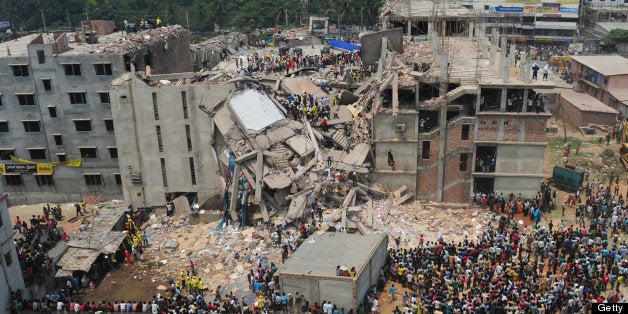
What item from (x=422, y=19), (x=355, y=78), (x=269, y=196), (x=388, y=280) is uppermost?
(x=422, y=19)

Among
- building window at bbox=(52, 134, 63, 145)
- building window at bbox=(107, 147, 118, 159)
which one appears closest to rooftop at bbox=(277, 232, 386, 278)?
building window at bbox=(107, 147, 118, 159)

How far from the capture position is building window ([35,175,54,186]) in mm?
44844

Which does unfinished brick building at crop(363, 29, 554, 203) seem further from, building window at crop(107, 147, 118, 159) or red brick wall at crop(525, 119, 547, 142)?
building window at crop(107, 147, 118, 159)

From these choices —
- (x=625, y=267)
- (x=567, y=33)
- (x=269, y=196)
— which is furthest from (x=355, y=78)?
(x=567, y=33)

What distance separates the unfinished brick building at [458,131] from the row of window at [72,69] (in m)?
18.8

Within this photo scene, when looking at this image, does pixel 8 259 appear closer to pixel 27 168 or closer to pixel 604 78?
pixel 27 168

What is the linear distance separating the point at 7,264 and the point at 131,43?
66.0ft

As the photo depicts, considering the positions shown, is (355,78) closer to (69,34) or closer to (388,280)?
(388,280)

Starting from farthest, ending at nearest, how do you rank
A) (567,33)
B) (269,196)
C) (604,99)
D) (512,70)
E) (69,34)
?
(567,33) < (604,99) < (69,34) < (512,70) < (269,196)

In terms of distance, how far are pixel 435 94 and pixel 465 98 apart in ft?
6.23

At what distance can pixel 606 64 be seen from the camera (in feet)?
202

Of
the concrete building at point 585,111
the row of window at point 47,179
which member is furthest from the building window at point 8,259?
the concrete building at point 585,111

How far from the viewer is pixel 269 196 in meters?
34.8

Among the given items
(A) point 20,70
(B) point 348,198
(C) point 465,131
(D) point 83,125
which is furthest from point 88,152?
(C) point 465,131
